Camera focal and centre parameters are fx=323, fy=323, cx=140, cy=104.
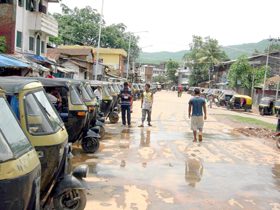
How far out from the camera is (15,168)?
9.34 ft

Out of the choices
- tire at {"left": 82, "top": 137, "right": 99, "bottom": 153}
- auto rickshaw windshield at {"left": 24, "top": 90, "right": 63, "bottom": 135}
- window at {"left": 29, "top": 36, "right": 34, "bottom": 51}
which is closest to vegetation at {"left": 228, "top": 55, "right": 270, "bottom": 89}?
window at {"left": 29, "top": 36, "right": 34, "bottom": 51}

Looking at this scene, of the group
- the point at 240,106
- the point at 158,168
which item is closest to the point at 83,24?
the point at 240,106

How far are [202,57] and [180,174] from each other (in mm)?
67597

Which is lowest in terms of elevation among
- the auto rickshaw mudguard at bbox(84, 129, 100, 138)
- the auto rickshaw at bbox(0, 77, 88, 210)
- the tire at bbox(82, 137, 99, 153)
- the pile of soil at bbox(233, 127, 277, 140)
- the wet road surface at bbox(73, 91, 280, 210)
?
the pile of soil at bbox(233, 127, 277, 140)

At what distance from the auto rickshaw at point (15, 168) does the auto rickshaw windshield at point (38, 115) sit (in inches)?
38.0

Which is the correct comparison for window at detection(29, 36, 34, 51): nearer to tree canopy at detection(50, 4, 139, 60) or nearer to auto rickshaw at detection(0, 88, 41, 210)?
auto rickshaw at detection(0, 88, 41, 210)

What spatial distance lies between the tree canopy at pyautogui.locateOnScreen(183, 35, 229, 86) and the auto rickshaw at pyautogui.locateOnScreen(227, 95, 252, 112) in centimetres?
3802

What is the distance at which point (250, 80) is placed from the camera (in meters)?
42.3

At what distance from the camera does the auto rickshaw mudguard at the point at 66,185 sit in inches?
169

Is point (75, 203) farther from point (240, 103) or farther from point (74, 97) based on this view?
point (240, 103)

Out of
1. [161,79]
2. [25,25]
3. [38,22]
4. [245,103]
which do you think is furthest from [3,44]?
[161,79]

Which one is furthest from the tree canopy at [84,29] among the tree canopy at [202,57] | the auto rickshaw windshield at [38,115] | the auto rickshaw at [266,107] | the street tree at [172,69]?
the auto rickshaw windshield at [38,115]

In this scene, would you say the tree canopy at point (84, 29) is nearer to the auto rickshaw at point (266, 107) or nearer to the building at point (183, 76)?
the auto rickshaw at point (266, 107)

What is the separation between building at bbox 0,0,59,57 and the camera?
20.3m
